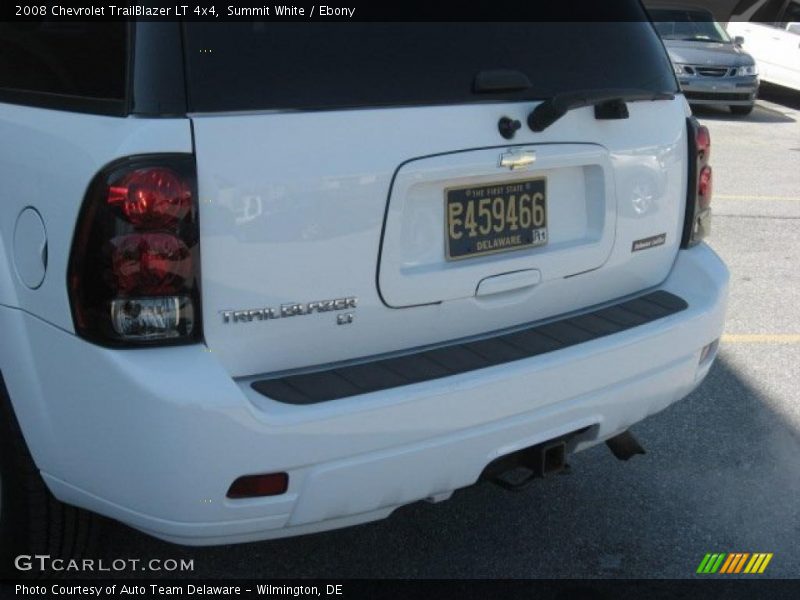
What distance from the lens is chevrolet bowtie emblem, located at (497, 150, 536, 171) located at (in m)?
2.75

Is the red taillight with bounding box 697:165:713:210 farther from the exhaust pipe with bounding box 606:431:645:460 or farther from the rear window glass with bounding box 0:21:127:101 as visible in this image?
the rear window glass with bounding box 0:21:127:101

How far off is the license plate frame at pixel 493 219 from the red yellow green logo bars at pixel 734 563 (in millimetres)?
1216

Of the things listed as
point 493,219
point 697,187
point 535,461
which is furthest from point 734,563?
point 493,219

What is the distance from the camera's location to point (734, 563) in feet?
11.1

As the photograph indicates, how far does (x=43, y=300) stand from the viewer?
2.44 m

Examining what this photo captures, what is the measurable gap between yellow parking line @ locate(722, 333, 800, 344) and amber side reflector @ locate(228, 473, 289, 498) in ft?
11.2

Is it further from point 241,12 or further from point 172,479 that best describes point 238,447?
point 241,12

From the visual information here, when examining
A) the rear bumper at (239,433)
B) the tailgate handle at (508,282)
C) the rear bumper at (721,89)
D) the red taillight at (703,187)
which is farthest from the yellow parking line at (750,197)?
the rear bumper at (239,433)

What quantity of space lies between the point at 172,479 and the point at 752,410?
9.57 ft

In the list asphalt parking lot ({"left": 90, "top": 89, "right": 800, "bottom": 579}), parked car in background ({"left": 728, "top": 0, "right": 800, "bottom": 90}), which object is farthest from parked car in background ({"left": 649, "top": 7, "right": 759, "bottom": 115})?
asphalt parking lot ({"left": 90, "top": 89, "right": 800, "bottom": 579})

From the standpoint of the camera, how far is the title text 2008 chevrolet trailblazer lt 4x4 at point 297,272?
2.34m

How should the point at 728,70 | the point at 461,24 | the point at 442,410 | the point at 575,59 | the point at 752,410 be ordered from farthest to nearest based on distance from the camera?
the point at 728,70 < the point at 752,410 < the point at 575,59 < the point at 461,24 < the point at 442,410

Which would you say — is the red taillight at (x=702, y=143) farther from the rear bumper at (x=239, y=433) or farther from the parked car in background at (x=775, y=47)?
the parked car in background at (x=775, y=47)

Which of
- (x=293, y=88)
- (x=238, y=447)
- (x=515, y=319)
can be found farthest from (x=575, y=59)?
(x=238, y=447)
